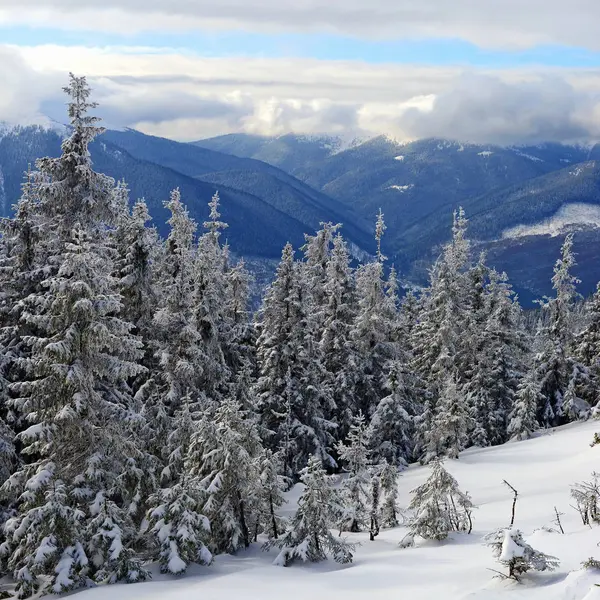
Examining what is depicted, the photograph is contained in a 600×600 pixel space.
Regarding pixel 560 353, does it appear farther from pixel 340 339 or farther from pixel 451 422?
pixel 340 339

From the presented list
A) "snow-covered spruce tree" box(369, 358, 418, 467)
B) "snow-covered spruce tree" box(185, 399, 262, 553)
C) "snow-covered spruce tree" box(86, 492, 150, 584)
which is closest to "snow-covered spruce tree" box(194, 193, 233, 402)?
"snow-covered spruce tree" box(185, 399, 262, 553)

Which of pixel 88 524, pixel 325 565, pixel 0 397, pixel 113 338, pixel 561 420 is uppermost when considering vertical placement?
pixel 113 338

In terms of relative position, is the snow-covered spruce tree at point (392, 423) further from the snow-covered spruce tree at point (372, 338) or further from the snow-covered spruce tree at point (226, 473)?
the snow-covered spruce tree at point (226, 473)

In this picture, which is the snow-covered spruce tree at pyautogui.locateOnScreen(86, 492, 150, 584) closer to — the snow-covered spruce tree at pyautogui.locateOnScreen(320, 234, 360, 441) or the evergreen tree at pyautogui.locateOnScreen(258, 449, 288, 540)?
the evergreen tree at pyautogui.locateOnScreen(258, 449, 288, 540)

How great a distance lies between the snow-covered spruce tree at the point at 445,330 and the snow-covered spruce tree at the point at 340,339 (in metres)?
4.76

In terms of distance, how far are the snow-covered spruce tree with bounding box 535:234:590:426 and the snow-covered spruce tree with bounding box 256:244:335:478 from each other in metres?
18.3

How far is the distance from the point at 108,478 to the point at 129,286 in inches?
333

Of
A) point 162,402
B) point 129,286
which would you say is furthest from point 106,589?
point 129,286

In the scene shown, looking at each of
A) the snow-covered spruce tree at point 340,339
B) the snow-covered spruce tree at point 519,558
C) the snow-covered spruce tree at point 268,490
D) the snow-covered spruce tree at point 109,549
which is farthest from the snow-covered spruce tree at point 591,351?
the snow-covered spruce tree at point 109,549

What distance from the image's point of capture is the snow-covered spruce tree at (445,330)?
132 ft

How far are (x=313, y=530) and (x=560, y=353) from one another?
31.9m

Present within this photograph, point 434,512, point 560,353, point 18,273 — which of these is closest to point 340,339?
point 560,353

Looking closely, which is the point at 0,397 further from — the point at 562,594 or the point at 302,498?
the point at 562,594

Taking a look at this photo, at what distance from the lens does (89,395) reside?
1703 cm
